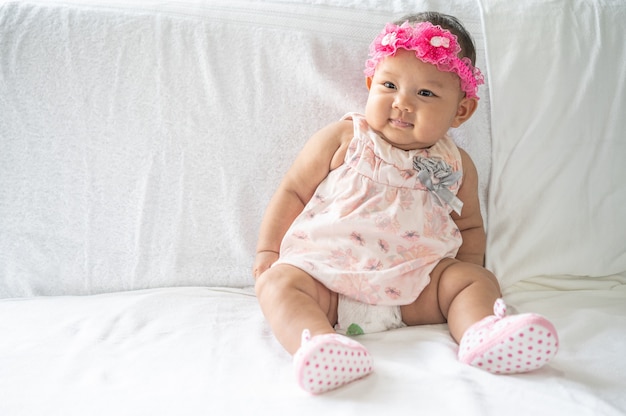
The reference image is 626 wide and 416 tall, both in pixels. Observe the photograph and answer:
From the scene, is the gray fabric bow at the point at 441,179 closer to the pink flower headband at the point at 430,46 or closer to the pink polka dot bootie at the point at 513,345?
the pink flower headband at the point at 430,46

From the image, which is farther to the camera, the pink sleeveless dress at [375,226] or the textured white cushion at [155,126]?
the textured white cushion at [155,126]

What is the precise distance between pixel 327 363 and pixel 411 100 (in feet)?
1.92

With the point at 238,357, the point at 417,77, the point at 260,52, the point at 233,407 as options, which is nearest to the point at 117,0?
the point at 260,52

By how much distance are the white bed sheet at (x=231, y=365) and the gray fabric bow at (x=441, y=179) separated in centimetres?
25

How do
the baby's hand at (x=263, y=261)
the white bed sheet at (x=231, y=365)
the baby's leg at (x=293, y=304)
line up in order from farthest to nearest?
the baby's hand at (x=263, y=261), the baby's leg at (x=293, y=304), the white bed sheet at (x=231, y=365)

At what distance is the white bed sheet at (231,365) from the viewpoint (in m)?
0.87

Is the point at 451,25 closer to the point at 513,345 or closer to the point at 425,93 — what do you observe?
the point at 425,93

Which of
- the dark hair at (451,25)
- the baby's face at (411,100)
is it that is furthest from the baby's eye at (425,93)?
the dark hair at (451,25)

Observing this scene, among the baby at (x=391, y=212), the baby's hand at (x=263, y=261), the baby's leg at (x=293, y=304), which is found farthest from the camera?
the baby's hand at (x=263, y=261)

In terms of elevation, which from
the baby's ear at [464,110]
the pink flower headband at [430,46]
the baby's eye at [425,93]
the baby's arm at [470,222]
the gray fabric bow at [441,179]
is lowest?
the baby's arm at [470,222]

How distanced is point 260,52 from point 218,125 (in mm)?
194

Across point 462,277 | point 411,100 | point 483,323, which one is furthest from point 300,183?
point 483,323

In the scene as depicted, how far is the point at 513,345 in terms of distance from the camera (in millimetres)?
914

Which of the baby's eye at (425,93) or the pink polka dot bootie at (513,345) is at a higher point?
the baby's eye at (425,93)
